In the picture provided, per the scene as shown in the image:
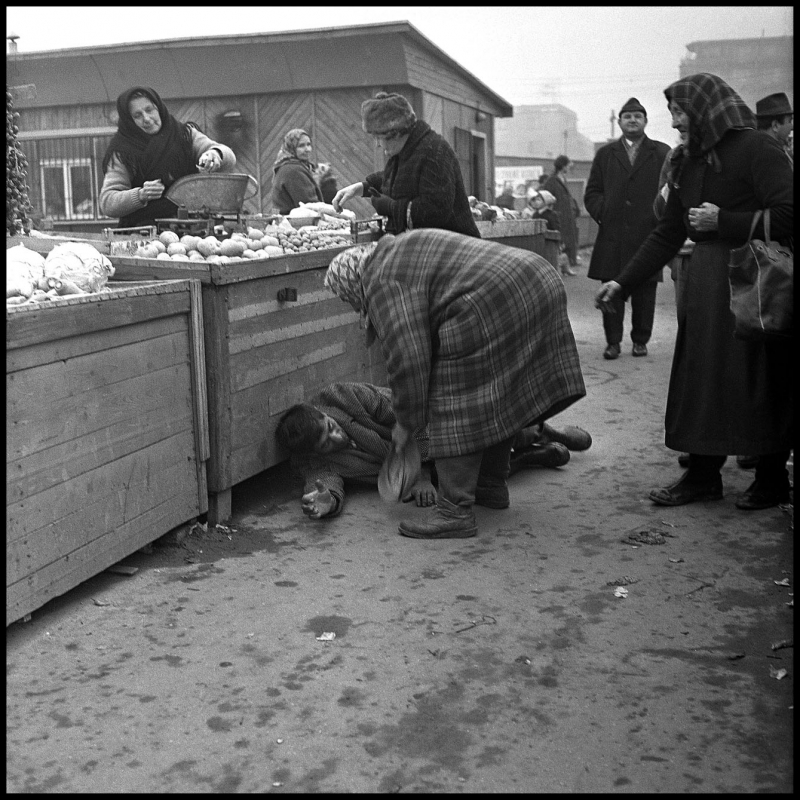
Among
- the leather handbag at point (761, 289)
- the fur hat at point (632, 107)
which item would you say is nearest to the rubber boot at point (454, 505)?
the leather handbag at point (761, 289)

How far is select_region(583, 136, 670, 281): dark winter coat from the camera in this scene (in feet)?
27.9

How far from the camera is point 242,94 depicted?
49.7ft

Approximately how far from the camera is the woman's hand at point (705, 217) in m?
4.48

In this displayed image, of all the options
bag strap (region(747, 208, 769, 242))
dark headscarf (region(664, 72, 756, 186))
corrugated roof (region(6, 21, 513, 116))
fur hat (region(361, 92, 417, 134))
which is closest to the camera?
bag strap (region(747, 208, 769, 242))

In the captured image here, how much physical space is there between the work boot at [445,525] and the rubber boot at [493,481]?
0.33m

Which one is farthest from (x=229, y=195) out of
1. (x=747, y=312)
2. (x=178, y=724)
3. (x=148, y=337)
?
(x=178, y=724)

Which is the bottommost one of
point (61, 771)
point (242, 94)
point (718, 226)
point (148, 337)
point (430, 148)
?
point (61, 771)

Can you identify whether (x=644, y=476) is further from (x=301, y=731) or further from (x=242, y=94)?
(x=242, y=94)

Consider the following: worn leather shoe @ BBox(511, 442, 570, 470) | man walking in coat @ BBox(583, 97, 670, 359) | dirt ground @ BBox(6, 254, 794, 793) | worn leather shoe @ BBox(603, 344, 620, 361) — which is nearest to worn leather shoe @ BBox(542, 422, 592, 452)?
worn leather shoe @ BBox(511, 442, 570, 470)

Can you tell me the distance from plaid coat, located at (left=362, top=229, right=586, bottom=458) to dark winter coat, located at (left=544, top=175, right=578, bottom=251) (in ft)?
47.3

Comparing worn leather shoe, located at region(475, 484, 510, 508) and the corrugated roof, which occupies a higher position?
the corrugated roof

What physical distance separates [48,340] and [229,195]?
8.90ft

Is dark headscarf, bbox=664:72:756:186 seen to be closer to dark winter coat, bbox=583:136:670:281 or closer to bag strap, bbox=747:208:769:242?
bag strap, bbox=747:208:769:242

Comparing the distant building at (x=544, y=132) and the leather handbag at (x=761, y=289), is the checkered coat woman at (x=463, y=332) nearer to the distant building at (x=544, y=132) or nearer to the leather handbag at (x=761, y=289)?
the leather handbag at (x=761, y=289)
